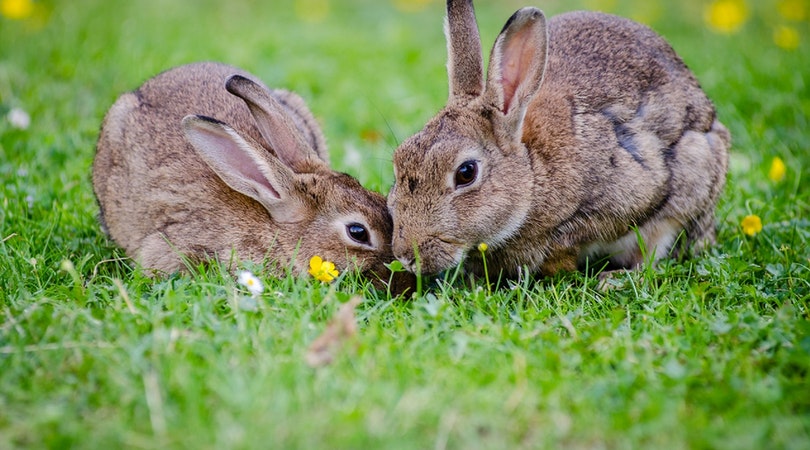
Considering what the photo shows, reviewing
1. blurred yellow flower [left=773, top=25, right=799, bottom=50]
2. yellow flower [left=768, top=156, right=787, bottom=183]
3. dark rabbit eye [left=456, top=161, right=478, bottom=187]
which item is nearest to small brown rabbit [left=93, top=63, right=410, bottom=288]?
dark rabbit eye [left=456, top=161, right=478, bottom=187]

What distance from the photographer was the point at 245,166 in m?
5.20

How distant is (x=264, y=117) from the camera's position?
5297 mm

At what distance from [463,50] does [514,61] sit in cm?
32

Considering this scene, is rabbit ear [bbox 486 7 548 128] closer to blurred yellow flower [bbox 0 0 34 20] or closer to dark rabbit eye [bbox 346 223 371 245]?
dark rabbit eye [bbox 346 223 371 245]

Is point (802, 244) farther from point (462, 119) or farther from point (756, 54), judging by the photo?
point (756, 54)

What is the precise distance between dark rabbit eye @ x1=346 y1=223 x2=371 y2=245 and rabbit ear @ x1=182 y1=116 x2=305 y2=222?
1.12ft

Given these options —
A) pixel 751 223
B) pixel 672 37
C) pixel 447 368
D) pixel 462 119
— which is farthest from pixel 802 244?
pixel 672 37

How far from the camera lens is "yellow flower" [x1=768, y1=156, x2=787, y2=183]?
6.09 m

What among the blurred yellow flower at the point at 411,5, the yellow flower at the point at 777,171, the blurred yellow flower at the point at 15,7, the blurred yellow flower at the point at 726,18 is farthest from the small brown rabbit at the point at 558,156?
the blurred yellow flower at the point at 411,5

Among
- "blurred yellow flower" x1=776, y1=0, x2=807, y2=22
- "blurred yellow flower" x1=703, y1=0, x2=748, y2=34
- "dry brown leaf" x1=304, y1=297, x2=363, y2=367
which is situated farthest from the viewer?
"blurred yellow flower" x1=776, y1=0, x2=807, y2=22

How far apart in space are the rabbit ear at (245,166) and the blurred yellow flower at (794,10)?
8.71m

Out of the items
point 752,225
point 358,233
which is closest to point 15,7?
point 358,233

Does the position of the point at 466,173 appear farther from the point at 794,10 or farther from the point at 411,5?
the point at 794,10

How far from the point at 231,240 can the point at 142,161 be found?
0.93 m
